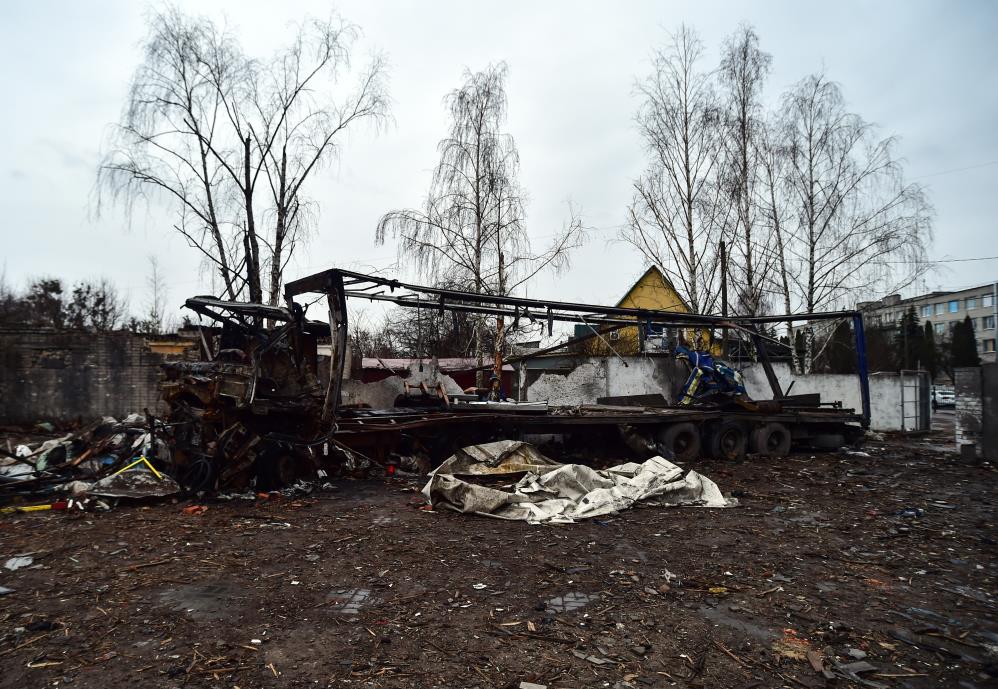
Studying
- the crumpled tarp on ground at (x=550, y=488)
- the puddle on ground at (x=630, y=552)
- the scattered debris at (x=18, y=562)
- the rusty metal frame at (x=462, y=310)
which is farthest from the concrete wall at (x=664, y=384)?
the scattered debris at (x=18, y=562)

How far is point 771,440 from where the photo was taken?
1159cm

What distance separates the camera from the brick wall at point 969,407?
10.8 meters

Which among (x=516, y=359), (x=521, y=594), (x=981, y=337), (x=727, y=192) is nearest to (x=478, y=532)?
(x=521, y=594)

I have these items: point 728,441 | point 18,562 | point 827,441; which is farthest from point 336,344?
point 827,441

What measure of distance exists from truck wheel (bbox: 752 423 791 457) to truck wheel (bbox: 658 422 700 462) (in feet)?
4.93

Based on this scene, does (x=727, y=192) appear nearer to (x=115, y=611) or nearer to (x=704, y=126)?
(x=704, y=126)

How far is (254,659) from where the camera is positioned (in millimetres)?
3027

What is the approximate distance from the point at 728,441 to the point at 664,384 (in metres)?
5.38

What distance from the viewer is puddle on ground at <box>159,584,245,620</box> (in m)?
3.63

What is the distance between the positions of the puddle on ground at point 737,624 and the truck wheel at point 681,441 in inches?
267

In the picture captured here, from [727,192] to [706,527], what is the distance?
15.9m

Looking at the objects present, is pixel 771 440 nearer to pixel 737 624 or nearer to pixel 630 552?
pixel 630 552

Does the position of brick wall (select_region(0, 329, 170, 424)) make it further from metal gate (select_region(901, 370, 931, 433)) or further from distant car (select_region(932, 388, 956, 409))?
distant car (select_region(932, 388, 956, 409))

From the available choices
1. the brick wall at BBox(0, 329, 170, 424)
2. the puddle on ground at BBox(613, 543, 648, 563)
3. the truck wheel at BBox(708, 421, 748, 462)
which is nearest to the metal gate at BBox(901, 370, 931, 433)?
the truck wheel at BBox(708, 421, 748, 462)
